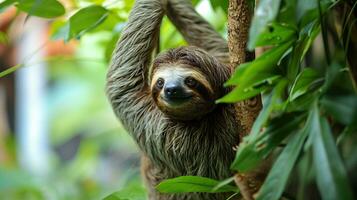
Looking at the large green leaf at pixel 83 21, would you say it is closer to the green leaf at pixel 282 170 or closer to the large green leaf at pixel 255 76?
the large green leaf at pixel 255 76

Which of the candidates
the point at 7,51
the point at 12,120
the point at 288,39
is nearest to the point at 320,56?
the point at 288,39

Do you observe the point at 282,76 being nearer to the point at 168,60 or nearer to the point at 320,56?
the point at 168,60

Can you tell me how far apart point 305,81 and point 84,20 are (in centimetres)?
170

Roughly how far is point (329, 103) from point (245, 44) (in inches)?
32.8

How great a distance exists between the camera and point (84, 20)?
3.66 meters

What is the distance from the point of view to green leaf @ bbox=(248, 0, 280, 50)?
6.47ft

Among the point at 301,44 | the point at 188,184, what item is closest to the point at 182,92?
the point at 188,184

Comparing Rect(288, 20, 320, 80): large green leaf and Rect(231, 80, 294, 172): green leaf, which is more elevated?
Rect(288, 20, 320, 80): large green leaf

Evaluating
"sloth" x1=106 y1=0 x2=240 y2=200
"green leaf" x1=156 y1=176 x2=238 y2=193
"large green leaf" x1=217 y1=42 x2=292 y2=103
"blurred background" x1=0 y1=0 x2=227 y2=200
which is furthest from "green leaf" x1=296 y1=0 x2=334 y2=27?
"blurred background" x1=0 y1=0 x2=227 y2=200

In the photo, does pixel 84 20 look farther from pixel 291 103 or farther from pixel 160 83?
pixel 291 103

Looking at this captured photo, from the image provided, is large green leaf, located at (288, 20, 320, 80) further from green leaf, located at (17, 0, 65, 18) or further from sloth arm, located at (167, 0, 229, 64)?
sloth arm, located at (167, 0, 229, 64)

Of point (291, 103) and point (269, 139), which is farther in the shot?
point (291, 103)

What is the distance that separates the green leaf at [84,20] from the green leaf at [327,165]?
6.11ft

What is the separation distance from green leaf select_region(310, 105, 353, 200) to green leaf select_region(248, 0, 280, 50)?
1.36 feet
